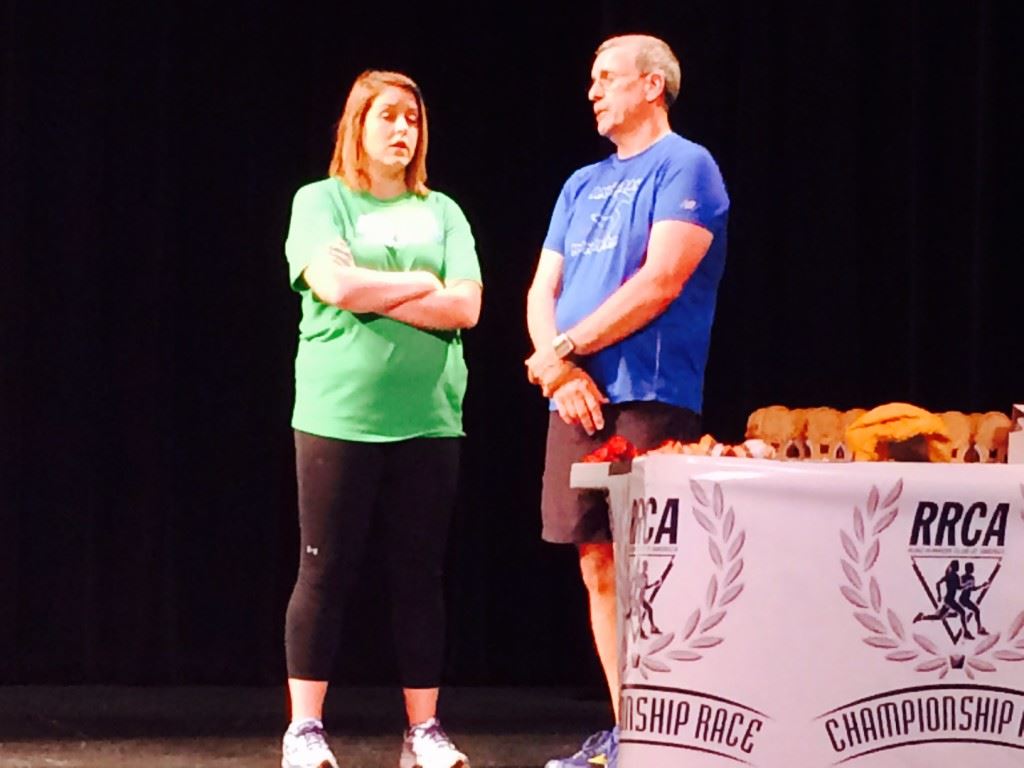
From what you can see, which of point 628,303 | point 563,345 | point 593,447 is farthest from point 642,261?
point 593,447

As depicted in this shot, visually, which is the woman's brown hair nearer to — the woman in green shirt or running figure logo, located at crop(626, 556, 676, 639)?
the woman in green shirt

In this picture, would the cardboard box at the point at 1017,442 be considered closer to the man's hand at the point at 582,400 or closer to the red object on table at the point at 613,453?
the red object on table at the point at 613,453

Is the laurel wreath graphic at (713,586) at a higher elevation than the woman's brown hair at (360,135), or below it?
below

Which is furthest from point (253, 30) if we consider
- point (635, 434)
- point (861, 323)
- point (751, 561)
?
point (751, 561)

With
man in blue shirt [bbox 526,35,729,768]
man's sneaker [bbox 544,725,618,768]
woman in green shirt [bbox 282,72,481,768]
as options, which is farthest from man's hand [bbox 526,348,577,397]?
man's sneaker [bbox 544,725,618,768]

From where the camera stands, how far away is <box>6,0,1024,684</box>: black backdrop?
4.21 m

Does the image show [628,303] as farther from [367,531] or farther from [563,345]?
[367,531]

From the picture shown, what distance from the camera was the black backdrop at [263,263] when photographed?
4.21 meters

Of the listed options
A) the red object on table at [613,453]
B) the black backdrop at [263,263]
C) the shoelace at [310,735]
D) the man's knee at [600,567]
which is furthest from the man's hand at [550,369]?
the black backdrop at [263,263]

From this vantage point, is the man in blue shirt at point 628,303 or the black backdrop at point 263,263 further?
the black backdrop at point 263,263

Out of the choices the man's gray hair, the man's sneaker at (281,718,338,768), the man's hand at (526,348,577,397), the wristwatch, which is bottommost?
the man's sneaker at (281,718,338,768)

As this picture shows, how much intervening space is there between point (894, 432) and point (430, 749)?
118 cm

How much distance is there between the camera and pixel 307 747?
108 inches

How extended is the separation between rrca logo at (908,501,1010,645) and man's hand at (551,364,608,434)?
2.78ft
